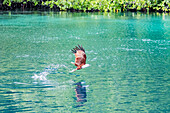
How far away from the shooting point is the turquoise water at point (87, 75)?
467 centimetres

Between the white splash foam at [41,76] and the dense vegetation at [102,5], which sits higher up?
the dense vegetation at [102,5]

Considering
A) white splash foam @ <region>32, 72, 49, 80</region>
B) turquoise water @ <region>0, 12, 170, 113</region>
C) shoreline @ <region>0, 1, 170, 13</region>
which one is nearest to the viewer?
turquoise water @ <region>0, 12, 170, 113</region>

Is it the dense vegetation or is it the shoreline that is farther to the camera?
the shoreline

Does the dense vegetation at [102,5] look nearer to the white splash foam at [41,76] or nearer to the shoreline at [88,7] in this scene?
the shoreline at [88,7]

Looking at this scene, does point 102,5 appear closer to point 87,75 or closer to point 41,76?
point 87,75

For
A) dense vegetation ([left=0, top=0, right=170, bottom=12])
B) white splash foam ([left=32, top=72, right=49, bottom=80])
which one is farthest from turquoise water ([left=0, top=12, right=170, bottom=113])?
dense vegetation ([left=0, top=0, right=170, bottom=12])

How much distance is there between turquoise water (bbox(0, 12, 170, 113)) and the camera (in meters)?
4.67

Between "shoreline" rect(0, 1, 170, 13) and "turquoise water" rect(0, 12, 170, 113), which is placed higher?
"shoreline" rect(0, 1, 170, 13)

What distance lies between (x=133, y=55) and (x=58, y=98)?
11.4 feet

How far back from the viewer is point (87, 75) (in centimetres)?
611

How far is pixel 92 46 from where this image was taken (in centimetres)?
921

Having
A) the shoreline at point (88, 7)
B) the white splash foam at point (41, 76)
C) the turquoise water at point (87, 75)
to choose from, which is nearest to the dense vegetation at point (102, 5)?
the shoreline at point (88, 7)

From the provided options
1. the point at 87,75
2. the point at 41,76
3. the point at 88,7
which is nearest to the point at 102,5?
the point at 88,7

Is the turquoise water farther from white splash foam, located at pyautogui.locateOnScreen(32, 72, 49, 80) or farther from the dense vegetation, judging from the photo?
the dense vegetation
